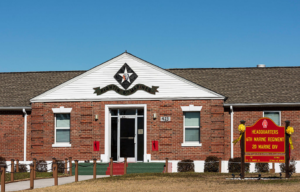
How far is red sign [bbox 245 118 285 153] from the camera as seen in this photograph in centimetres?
1889

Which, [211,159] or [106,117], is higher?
[106,117]

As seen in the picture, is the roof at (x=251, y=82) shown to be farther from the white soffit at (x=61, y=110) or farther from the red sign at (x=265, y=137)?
the white soffit at (x=61, y=110)

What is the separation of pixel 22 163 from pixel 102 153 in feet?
15.0

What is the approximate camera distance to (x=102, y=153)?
25359 millimetres

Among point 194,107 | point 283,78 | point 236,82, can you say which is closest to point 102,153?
point 194,107

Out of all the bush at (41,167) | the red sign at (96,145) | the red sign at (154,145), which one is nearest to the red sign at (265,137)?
the red sign at (154,145)

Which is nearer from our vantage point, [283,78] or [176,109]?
[176,109]

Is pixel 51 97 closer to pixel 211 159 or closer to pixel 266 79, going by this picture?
pixel 211 159

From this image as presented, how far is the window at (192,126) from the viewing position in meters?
25.3

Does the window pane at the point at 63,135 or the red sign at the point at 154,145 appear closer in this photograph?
the red sign at the point at 154,145

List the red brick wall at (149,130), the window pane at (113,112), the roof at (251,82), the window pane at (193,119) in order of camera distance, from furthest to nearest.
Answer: the window pane at (113,112) < the roof at (251,82) < the window pane at (193,119) < the red brick wall at (149,130)

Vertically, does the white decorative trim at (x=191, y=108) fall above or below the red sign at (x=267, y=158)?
above

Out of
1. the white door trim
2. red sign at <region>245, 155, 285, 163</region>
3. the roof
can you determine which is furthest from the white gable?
red sign at <region>245, 155, 285, 163</region>

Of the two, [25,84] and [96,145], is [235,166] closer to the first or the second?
[96,145]
